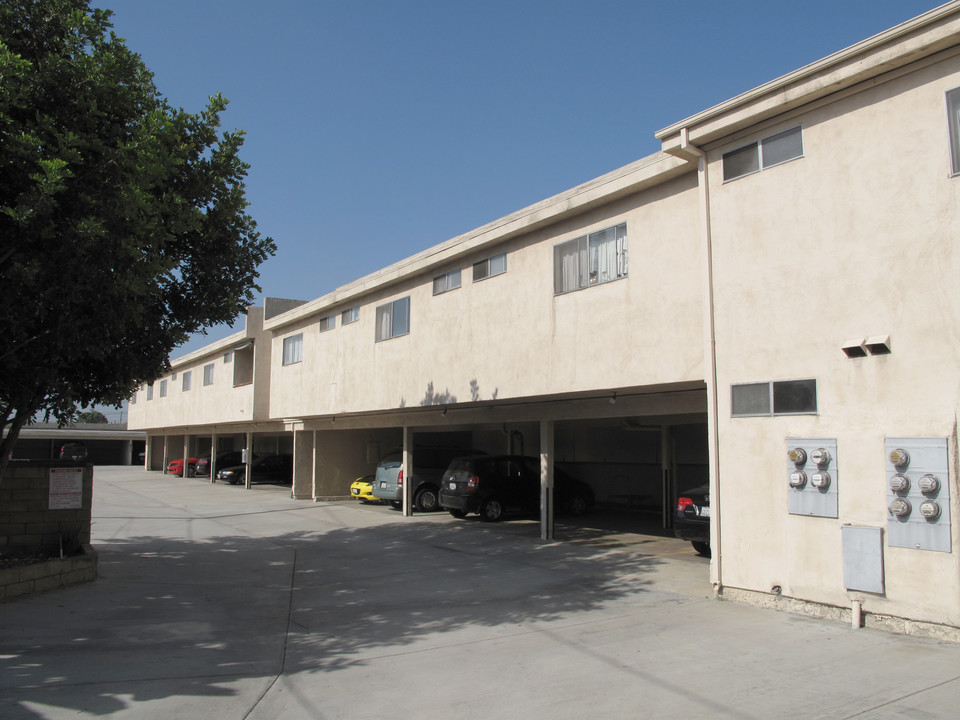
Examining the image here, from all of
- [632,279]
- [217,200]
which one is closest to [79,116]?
[217,200]

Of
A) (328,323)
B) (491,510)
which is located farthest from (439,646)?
(328,323)

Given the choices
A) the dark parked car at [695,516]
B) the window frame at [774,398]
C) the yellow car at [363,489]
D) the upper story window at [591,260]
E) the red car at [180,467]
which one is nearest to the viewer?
the window frame at [774,398]

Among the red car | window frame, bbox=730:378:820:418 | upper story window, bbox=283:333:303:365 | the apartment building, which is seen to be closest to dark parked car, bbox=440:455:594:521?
the apartment building

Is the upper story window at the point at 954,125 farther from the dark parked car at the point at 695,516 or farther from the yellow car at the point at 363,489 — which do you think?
the yellow car at the point at 363,489

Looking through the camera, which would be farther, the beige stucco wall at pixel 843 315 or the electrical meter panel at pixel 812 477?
the electrical meter panel at pixel 812 477

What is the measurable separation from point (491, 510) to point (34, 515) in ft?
31.6

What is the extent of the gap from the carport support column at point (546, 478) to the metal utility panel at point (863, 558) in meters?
6.79

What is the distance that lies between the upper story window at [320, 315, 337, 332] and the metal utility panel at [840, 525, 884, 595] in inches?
597

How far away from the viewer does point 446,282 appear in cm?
1488

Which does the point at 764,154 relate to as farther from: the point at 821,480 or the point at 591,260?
the point at 821,480

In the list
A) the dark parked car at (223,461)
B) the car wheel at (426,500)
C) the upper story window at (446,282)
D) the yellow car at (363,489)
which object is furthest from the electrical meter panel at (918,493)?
the dark parked car at (223,461)

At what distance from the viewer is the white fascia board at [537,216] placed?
9984 millimetres

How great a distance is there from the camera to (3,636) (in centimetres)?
696

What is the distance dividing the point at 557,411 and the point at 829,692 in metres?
8.21
